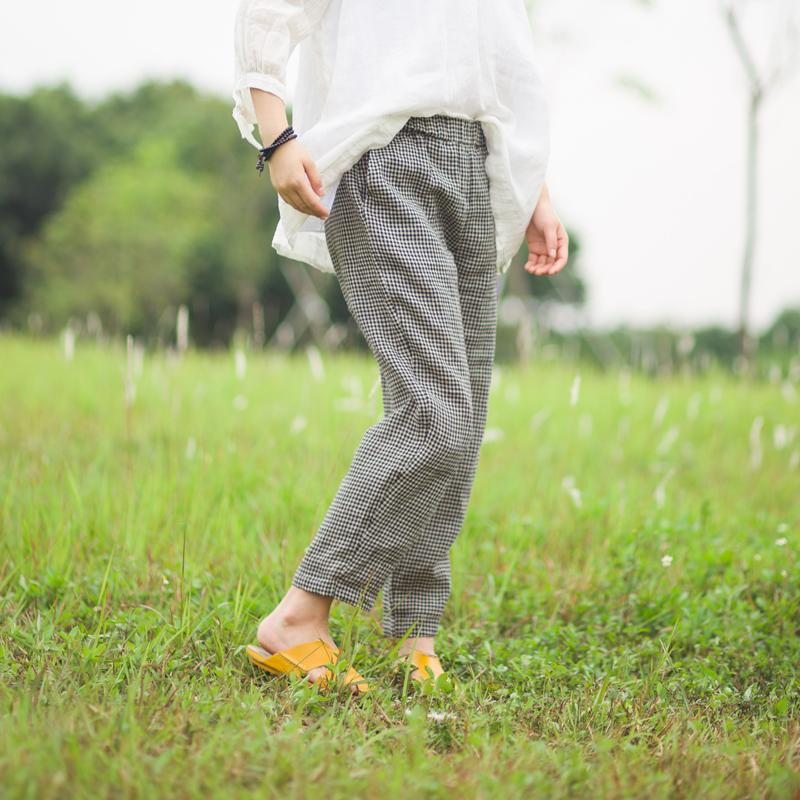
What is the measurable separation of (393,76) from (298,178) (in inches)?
11.1

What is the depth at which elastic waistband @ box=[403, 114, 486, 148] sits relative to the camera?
1.89 m

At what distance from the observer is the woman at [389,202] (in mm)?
1826

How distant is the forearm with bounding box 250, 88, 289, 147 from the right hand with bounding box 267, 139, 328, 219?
0.05 metres

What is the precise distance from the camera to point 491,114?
1.97 m

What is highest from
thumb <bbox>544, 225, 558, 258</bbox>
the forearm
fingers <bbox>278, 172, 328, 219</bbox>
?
the forearm

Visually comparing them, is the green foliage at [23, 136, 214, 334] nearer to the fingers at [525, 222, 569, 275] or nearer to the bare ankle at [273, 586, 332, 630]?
the fingers at [525, 222, 569, 275]

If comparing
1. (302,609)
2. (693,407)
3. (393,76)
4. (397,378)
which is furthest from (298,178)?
(693,407)

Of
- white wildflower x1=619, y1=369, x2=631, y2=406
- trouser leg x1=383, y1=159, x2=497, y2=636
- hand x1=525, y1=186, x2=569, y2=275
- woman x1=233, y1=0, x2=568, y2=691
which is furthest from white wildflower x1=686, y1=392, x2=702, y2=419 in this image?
woman x1=233, y1=0, x2=568, y2=691

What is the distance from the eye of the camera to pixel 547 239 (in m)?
2.16

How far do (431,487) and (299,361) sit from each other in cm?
517

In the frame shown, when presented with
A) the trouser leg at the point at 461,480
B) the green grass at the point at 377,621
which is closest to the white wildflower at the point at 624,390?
the green grass at the point at 377,621

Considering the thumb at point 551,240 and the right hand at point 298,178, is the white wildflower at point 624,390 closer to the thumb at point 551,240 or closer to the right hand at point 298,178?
the thumb at point 551,240

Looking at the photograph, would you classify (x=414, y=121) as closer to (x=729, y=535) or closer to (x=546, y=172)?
(x=546, y=172)

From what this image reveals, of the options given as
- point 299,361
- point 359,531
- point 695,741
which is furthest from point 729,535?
point 299,361
